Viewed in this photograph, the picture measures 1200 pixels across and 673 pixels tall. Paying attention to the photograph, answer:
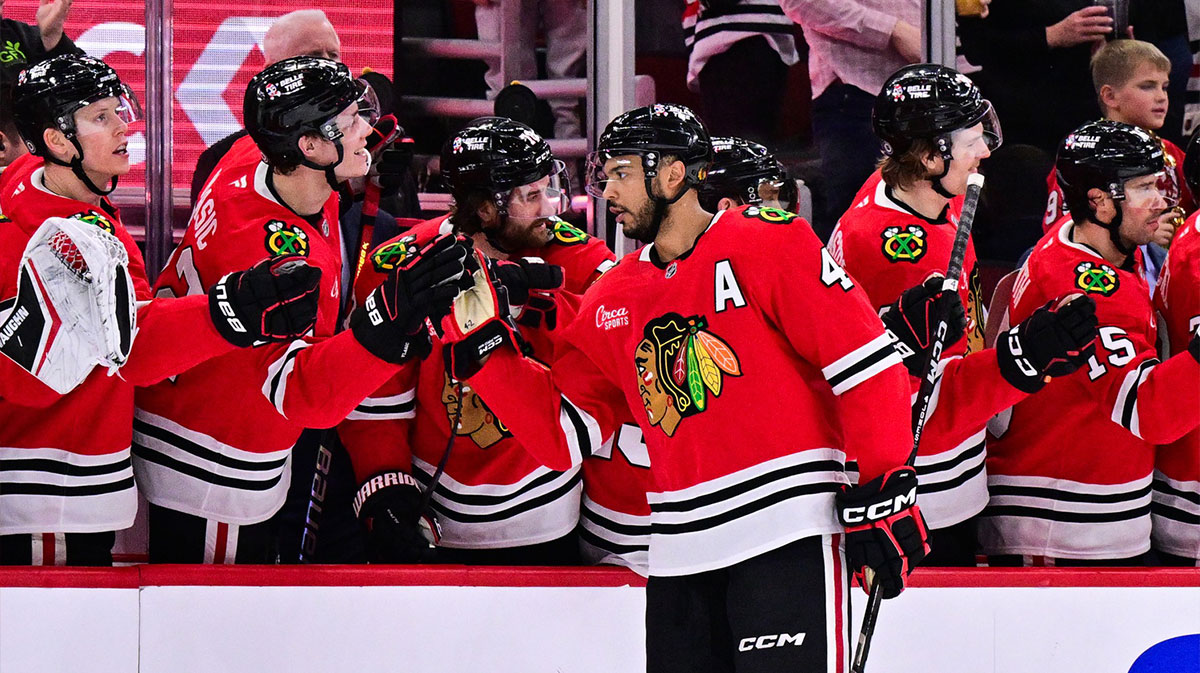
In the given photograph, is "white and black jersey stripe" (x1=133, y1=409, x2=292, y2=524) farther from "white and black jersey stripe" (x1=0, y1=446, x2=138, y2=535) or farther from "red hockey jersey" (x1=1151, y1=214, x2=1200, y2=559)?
"red hockey jersey" (x1=1151, y1=214, x2=1200, y2=559)

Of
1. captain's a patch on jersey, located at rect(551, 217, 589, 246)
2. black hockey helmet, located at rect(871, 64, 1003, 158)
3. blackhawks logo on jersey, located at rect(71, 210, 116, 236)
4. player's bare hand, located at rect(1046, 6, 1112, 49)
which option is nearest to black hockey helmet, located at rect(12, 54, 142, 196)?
blackhawks logo on jersey, located at rect(71, 210, 116, 236)

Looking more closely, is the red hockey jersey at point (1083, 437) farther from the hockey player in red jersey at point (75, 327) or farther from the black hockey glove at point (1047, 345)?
the hockey player in red jersey at point (75, 327)

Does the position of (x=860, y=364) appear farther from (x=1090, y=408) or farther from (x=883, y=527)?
(x=1090, y=408)

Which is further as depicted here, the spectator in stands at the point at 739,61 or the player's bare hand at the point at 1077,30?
the player's bare hand at the point at 1077,30

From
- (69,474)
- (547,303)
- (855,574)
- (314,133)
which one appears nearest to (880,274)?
(547,303)

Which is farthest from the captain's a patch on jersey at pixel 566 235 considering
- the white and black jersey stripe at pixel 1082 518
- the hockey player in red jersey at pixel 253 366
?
the white and black jersey stripe at pixel 1082 518

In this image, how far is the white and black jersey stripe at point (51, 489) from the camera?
2768 mm

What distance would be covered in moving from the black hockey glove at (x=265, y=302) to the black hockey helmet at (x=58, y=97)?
1.80ft

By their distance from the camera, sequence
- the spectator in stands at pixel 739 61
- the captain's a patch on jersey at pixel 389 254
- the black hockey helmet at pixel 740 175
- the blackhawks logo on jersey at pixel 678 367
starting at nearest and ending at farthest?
the blackhawks logo on jersey at pixel 678 367 < the captain's a patch on jersey at pixel 389 254 < the black hockey helmet at pixel 740 175 < the spectator in stands at pixel 739 61

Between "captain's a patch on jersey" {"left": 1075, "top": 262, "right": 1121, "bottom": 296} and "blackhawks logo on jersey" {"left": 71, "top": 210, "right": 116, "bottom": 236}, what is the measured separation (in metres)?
2.08

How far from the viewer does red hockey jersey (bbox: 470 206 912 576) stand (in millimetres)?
2256

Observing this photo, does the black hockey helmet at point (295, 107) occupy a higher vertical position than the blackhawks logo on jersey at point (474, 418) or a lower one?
higher

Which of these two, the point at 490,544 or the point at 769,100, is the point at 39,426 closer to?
the point at 490,544

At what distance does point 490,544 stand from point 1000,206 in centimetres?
214
